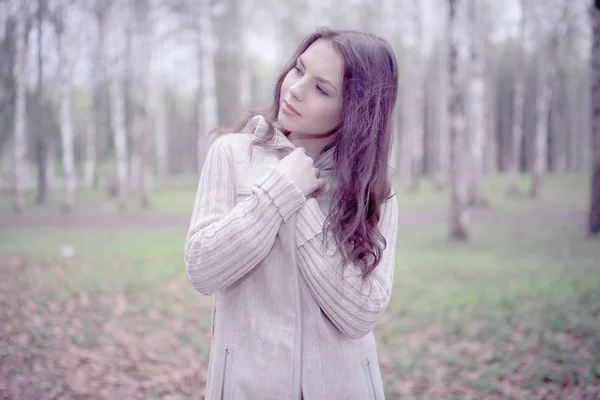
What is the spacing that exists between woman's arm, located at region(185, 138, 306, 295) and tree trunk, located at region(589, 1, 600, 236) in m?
9.94

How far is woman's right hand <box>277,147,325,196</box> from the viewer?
4.69 feet

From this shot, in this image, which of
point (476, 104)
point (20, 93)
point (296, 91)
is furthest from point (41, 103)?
point (296, 91)

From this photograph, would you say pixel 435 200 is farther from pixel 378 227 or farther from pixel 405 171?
pixel 378 227

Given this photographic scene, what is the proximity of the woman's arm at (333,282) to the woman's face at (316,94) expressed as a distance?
24 cm

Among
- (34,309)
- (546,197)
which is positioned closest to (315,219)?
(34,309)

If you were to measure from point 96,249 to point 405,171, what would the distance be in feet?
66.7

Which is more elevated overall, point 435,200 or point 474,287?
point 474,287

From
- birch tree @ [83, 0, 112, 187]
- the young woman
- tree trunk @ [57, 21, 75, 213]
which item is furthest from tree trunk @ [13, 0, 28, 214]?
the young woman

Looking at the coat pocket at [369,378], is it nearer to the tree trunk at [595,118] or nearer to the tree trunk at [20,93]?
the tree trunk at [595,118]

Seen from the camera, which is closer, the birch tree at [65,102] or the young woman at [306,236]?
the young woman at [306,236]

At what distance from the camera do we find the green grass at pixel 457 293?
15.3ft

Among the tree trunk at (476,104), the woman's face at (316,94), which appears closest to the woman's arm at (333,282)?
the woman's face at (316,94)

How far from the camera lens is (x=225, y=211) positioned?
4.83 ft

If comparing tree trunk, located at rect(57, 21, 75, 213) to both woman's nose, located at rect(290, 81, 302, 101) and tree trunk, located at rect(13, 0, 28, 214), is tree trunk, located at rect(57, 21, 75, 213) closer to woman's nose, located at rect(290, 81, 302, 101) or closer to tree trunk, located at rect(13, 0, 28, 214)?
tree trunk, located at rect(13, 0, 28, 214)
